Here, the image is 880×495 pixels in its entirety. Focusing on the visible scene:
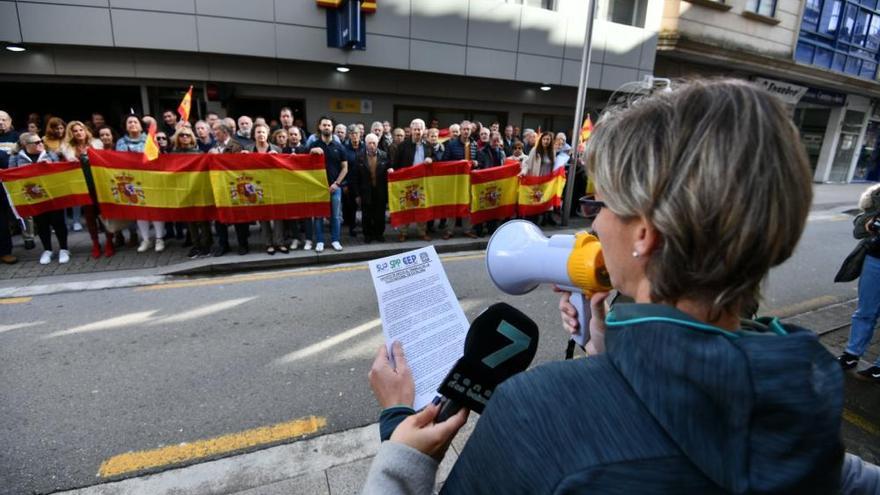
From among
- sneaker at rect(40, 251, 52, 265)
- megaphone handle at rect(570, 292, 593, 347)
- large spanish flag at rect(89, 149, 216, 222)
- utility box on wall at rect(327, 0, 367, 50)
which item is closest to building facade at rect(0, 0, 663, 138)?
utility box on wall at rect(327, 0, 367, 50)

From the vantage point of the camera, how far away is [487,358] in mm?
1118

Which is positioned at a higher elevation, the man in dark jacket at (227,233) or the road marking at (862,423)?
the man in dark jacket at (227,233)

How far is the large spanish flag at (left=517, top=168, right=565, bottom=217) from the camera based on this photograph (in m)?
8.94

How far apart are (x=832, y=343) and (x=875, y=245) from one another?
112cm

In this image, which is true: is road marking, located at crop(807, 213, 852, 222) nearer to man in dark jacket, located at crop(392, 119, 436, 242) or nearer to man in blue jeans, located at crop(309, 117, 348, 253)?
man in dark jacket, located at crop(392, 119, 436, 242)

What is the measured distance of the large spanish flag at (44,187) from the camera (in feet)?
21.1

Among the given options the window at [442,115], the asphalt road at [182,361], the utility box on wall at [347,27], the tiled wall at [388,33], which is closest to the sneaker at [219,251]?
the asphalt road at [182,361]

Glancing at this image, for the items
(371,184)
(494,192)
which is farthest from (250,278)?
(494,192)

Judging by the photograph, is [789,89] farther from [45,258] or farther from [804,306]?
[45,258]

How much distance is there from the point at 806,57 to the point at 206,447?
24.0 meters

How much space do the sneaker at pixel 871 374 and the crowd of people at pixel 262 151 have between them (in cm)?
565

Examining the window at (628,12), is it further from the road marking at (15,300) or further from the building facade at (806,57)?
the road marking at (15,300)

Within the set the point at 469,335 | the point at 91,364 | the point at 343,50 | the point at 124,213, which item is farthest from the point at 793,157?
the point at 343,50

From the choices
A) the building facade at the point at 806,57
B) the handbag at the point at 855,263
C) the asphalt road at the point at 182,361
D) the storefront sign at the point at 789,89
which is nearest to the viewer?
the asphalt road at the point at 182,361
